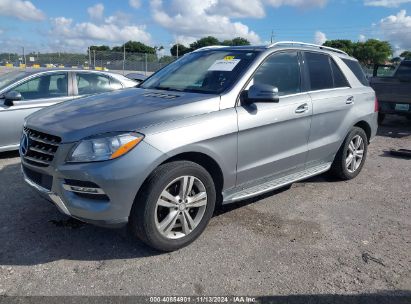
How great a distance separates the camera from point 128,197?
10.2 ft

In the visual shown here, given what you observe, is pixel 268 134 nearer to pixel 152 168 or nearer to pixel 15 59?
pixel 152 168

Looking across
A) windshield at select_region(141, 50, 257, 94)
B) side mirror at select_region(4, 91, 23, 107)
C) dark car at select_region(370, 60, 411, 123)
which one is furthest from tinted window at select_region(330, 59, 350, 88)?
dark car at select_region(370, 60, 411, 123)

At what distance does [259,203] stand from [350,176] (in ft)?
5.75

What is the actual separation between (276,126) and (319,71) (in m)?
1.28

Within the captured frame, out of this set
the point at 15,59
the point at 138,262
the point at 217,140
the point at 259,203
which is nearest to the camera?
the point at 138,262

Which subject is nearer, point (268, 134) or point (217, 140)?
point (217, 140)

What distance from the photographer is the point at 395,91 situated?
10.1 meters

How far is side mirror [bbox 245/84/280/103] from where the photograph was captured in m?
3.72

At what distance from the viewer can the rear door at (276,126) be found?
12.6ft

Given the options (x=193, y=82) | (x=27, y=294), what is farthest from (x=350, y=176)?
(x=27, y=294)

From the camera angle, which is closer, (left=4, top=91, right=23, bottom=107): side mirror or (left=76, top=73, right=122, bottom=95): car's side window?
(left=4, top=91, right=23, bottom=107): side mirror

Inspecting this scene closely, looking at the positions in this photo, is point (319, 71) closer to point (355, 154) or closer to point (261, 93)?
point (355, 154)

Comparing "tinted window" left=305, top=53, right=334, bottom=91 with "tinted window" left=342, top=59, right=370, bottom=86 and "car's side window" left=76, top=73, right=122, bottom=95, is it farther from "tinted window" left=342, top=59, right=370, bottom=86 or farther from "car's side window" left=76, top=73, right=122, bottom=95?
"car's side window" left=76, top=73, right=122, bottom=95

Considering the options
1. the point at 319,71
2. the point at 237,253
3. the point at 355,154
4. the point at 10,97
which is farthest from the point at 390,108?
the point at 10,97
